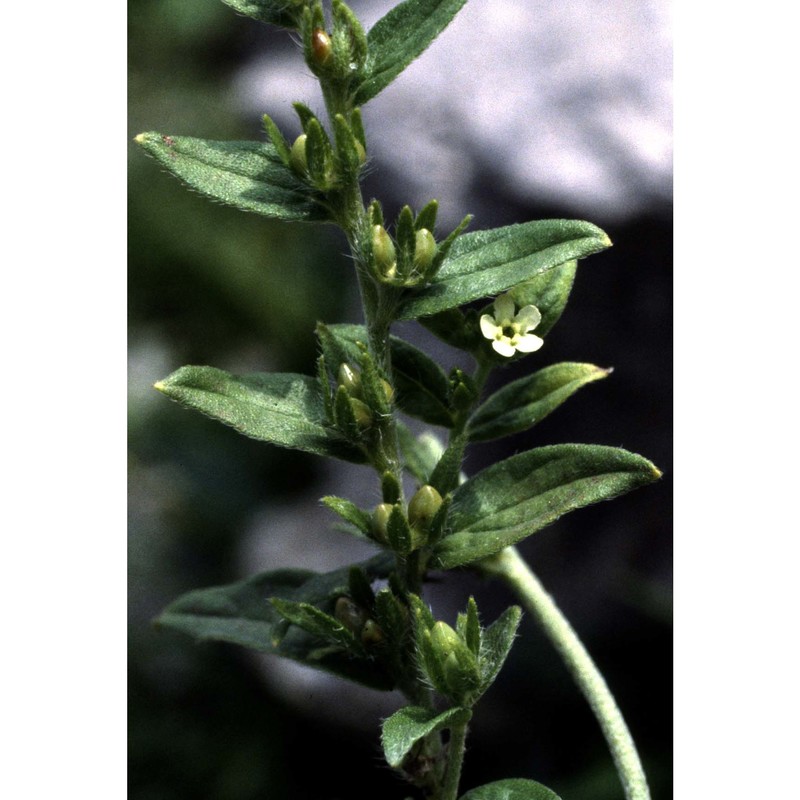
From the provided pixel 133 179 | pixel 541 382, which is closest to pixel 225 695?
pixel 133 179

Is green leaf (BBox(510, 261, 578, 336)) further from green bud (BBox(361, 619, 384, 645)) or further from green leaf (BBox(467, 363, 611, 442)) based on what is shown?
green bud (BBox(361, 619, 384, 645))

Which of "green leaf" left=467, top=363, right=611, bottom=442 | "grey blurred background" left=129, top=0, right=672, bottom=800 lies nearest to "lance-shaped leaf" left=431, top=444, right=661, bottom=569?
"green leaf" left=467, top=363, right=611, bottom=442

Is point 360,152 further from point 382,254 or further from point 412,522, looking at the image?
point 412,522

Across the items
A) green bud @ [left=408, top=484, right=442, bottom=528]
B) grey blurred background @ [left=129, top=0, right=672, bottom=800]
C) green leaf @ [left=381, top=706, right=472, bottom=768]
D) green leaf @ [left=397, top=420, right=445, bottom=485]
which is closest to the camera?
green leaf @ [left=381, top=706, right=472, bottom=768]

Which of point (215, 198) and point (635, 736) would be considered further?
point (635, 736)

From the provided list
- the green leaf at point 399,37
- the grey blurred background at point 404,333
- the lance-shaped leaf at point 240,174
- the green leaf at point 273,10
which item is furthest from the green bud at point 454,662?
the grey blurred background at point 404,333

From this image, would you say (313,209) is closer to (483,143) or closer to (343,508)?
(343,508)
